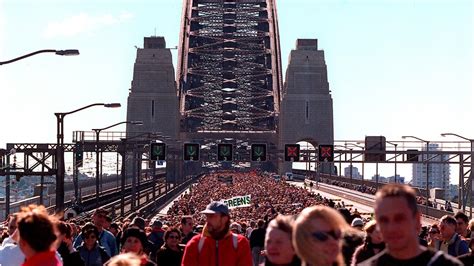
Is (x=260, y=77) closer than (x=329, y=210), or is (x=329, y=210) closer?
(x=329, y=210)

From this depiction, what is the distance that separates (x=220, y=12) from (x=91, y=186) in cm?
6684

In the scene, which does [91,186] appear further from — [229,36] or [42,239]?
[42,239]

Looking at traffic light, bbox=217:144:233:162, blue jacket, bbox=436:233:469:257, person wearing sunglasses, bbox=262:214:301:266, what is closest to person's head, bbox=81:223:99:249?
blue jacket, bbox=436:233:469:257

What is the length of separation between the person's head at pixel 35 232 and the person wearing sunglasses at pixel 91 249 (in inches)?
223

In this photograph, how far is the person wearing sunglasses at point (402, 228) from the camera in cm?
508

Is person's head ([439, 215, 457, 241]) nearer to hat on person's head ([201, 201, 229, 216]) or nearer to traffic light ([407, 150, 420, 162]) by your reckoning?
hat on person's head ([201, 201, 229, 216])

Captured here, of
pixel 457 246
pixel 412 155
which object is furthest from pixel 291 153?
pixel 457 246

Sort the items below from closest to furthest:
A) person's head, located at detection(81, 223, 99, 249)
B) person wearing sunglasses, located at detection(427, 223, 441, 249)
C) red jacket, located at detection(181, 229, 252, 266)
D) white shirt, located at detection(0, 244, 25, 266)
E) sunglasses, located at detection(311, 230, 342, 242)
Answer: sunglasses, located at detection(311, 230, 342, 242)
red jacket, located at detection(181, 229, 252, 266)
white shirt, located at detection(0, 244, 25, 266)
person's head, located at detection(81, 223, 99, 249)
person wearing sunglasses, located at detection(427, 223, 441, 249)

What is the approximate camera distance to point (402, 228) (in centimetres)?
508

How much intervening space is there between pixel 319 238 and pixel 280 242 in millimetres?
1034

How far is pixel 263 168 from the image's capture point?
178 m

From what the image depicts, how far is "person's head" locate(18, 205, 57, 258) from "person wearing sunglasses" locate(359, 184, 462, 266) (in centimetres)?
205

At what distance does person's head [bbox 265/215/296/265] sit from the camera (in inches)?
237

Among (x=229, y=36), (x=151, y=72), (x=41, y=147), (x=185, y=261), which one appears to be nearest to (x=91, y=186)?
(x=151, y=72)
